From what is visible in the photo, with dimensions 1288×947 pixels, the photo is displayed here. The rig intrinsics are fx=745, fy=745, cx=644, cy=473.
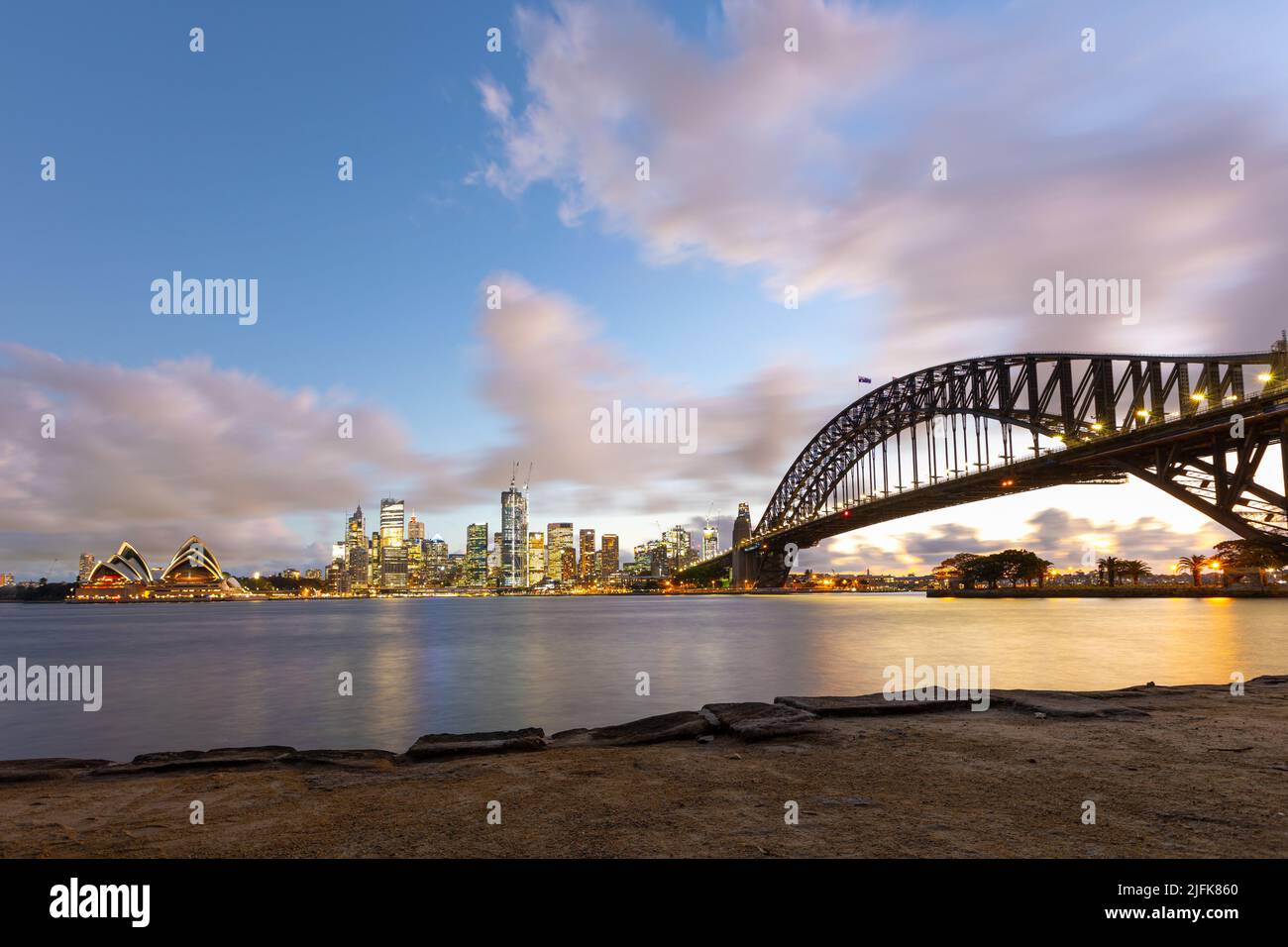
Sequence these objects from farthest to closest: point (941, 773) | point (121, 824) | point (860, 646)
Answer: point (860, 646) → point (941, 773) → point (121, 824)

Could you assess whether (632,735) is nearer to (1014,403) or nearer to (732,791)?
(732,791)

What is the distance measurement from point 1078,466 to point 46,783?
59.6m

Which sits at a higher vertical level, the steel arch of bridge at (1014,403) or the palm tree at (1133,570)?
the steel arch of bridge at (1014,403)

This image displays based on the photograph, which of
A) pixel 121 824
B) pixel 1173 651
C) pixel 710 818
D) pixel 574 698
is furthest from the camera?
pixel 1173 651

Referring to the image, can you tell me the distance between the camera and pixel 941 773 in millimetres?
7230

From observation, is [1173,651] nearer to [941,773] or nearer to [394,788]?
[941,773]

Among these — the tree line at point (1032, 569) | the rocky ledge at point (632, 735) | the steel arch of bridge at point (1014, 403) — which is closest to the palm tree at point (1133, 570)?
the tree line at point (1032, 569)

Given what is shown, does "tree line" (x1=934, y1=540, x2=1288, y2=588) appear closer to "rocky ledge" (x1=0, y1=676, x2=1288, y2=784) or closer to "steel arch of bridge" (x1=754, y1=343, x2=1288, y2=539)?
"steel arch of bridge" (x1=754, y1=343, x2=1288, y2=539)

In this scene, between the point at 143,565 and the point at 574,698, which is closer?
the point at 574,698

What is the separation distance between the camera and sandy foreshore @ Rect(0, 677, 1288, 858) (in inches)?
208

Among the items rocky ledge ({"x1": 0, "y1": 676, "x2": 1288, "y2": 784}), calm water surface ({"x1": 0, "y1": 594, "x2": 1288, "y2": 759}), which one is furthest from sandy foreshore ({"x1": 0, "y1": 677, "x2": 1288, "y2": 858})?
calm water surface ({"x1": 0, "y1": 594, "x2": 1288, "y2": 759})

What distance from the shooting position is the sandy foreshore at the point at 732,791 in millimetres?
5285

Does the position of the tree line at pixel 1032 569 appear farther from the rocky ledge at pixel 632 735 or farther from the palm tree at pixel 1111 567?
the rocky ledge at pixel 632 735
